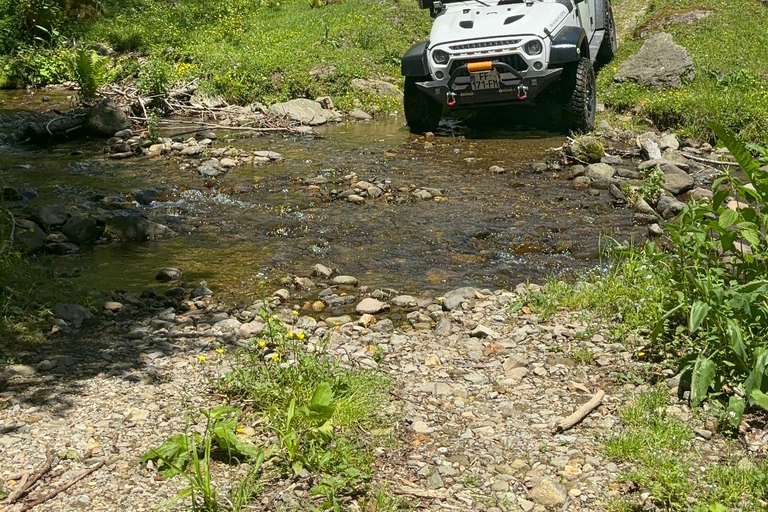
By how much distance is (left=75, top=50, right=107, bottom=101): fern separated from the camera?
14031mm

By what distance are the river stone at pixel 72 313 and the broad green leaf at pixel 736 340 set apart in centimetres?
394

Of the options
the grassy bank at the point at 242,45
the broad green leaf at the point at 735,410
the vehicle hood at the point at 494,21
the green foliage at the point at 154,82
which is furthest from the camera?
the grassy bank at the point at 242,45

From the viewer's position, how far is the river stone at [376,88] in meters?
14.6

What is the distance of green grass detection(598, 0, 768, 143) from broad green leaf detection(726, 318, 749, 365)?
6.80m

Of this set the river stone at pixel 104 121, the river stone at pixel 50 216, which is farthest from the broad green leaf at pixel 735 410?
the river stone at pixel 104 121

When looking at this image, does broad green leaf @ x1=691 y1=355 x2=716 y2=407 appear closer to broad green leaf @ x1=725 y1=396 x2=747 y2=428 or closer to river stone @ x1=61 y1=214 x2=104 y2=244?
broad green leaf @ x1=725 y1=396 x2=747 y2=428

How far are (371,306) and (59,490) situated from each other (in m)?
2.86

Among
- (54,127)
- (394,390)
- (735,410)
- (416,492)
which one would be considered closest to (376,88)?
(54,127)

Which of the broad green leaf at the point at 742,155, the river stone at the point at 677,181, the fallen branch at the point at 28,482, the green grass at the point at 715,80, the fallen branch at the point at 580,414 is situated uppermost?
the broad green leaf at the point at 742,155

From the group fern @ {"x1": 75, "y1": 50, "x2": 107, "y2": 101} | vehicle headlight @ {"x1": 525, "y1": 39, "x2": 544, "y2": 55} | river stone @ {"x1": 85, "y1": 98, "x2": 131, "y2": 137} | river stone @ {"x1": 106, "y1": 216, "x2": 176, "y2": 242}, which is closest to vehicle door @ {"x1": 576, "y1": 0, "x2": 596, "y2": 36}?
vehicle headlight @ {"x1": 525, "y1": 39, "x2": 544, "y2": 55}

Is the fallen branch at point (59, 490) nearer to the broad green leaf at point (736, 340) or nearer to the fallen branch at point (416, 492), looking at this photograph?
the fallen branch at point (416, 492)

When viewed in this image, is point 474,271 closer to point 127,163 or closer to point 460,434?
point 460,434

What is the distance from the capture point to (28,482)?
3.68 m

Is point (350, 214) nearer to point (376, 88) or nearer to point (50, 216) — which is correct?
point (50, 216)
